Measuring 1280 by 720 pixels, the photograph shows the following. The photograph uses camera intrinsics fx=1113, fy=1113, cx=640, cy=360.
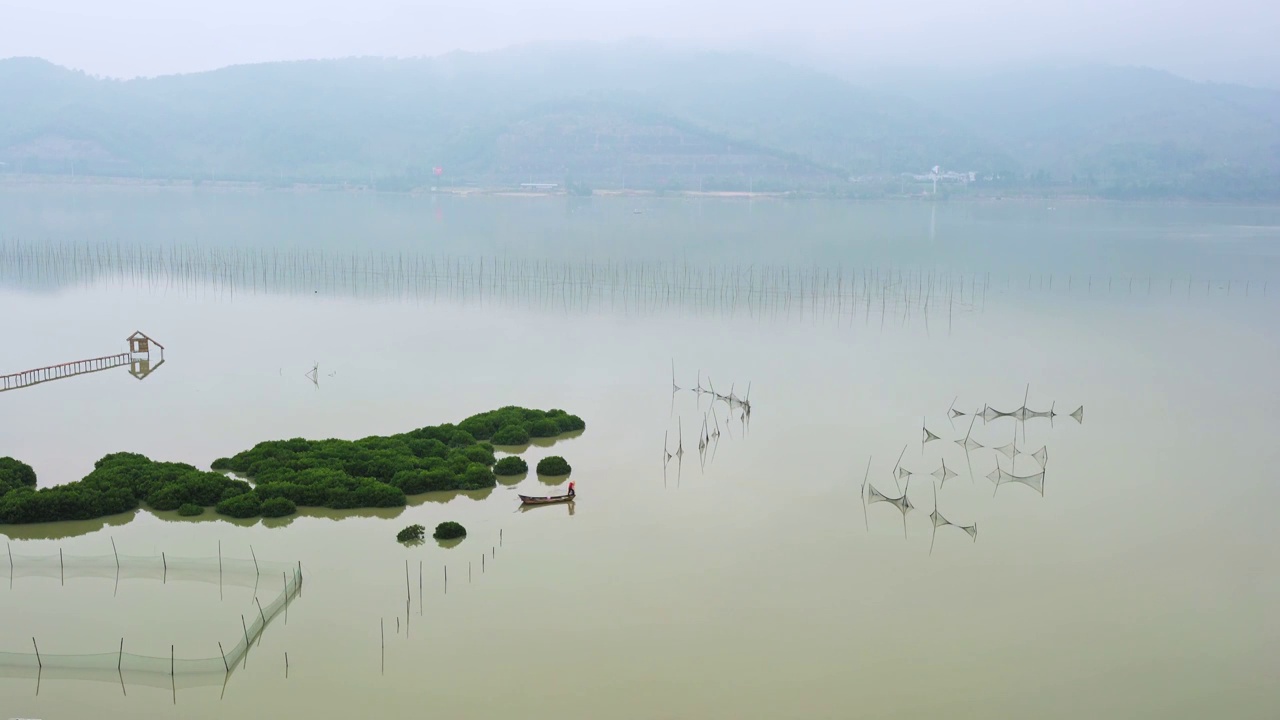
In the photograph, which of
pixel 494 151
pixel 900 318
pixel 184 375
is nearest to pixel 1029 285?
pixel 900 318

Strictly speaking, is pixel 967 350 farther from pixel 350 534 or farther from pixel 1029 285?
pixel 350 534

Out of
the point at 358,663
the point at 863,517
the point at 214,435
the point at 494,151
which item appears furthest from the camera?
the point at 494,151

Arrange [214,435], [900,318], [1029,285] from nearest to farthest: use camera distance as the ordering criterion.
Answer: [214,435]
[900,318]
[1029,285]

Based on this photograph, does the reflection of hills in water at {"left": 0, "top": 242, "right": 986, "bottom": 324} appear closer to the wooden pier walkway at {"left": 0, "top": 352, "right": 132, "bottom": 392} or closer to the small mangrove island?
the wooden pier walkway at {"left": 0, "top": 352, "right": 132, "bottom": 392}

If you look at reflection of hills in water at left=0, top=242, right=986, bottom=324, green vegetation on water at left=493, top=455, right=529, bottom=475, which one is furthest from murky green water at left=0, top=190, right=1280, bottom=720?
green vegetation on water at left=493, top=455, right=529, bottom=475

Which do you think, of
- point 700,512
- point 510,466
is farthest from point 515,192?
point 700,512
